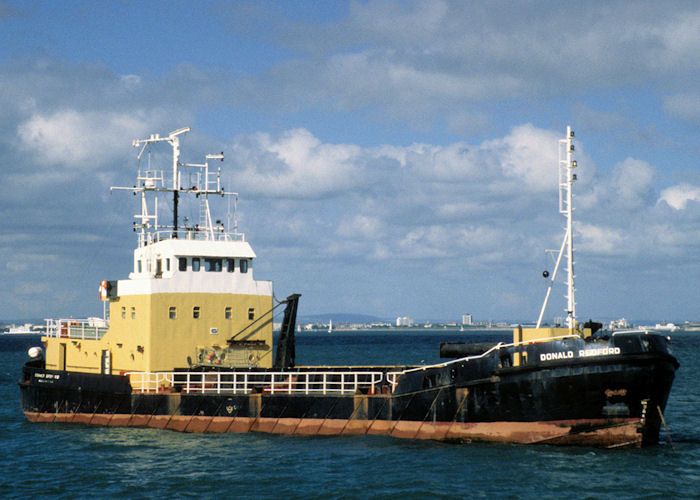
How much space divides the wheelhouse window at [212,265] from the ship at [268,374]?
0.14 feet

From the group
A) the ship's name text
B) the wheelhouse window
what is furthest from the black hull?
the wheelhouse window

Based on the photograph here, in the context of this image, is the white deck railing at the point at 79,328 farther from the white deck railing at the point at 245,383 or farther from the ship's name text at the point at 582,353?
the ship's name text at the point at 582,353

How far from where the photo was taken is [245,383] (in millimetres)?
27953

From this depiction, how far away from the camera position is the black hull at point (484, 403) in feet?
74.3

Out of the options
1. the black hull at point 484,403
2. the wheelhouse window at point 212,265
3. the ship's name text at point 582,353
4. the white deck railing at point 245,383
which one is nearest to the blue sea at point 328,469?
the black hull at point 484,403

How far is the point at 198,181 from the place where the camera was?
33.2m

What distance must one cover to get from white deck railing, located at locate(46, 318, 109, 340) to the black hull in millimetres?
5195

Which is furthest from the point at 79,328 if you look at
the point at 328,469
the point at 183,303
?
the point at 328,469

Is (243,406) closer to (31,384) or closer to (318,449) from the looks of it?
(318,449)

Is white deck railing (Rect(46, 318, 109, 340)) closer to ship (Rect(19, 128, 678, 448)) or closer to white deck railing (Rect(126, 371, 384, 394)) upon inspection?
ship (Rect(19, 128, 678, 448))

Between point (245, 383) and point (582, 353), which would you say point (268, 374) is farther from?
point (582, 353)

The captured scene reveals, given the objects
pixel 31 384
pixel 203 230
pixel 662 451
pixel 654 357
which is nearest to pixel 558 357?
pixel 654 357

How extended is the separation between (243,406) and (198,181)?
33.8 feet

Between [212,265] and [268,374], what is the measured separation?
18.9ft
